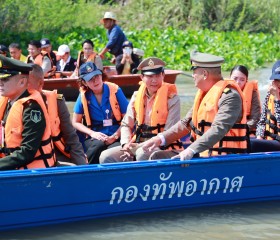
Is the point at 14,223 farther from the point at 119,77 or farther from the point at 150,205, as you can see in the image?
the point at 119,77

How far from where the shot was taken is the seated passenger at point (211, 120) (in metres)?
5.78

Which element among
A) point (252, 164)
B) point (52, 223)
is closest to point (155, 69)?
point (252, 164)

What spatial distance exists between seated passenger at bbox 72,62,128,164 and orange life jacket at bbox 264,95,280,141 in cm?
130

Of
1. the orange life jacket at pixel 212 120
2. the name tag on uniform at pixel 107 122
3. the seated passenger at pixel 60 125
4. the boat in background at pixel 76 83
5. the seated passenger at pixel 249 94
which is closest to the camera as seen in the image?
the seated passenger at pixel 60 125

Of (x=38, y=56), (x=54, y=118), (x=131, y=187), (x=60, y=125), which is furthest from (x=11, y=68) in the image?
(x=38, y=56)

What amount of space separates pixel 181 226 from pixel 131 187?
516 millimetres

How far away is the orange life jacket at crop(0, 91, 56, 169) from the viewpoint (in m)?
5.30

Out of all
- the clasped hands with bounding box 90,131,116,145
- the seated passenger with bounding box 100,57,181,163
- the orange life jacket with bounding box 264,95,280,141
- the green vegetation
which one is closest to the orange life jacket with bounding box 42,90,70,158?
the seated passenger with bounding box 100,57,181,163

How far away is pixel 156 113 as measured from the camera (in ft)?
20.9

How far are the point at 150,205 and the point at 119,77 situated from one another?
6800mm

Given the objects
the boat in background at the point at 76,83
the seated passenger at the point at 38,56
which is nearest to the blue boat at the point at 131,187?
the boat in background at the point at 76,83

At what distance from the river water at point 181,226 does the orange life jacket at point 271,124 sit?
2.29ft

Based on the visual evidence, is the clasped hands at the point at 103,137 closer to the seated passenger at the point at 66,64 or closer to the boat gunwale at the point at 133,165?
the boat gunwale at the point at 133,165

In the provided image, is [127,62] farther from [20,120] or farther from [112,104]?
[20,120]
